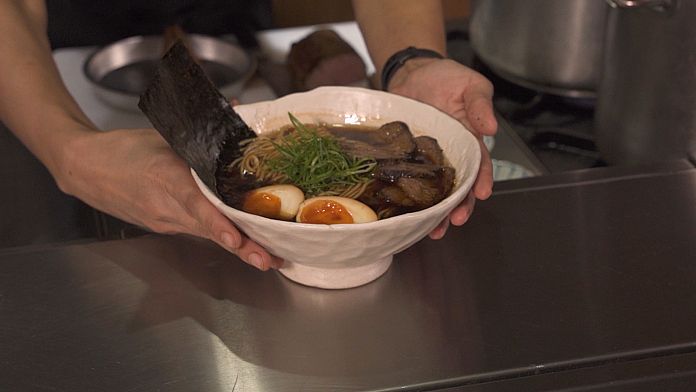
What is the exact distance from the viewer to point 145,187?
1163 mm

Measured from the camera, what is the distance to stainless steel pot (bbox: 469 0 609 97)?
5.50 ft

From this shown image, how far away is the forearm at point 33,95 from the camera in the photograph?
53.6 inches

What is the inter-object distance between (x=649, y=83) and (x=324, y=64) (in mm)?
742

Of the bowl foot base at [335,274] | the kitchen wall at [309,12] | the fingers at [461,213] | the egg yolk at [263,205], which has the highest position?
the egg yolk at [263,205]

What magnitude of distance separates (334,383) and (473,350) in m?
0.16

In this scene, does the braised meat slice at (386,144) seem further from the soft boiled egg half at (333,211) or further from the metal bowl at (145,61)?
the metal bowl at (145,61)

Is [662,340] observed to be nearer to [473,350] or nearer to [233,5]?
[473,350]

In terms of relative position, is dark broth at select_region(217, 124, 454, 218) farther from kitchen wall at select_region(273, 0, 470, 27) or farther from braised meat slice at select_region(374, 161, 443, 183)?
kitchen wall at select_region(273, 0, 470, 27)

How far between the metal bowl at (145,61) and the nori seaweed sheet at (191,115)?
816mm

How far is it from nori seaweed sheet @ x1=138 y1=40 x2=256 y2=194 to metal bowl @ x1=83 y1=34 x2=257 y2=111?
82 cm

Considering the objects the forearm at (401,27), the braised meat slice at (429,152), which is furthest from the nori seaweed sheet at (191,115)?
the forearm at (401,27)

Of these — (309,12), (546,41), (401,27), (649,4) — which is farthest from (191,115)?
(309,12)

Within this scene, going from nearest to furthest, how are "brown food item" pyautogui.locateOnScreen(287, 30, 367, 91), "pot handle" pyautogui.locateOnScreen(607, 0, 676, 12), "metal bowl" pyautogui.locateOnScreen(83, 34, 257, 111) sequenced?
1. "pot handle" pyautogui.locateOnScreen(607, 0, 676, 12)
2. "brown food item" pyautogui.locateOnScreen(287, 30, 367, 91)
3. "metal bowl" pyautogui.locateOnScreen(83, 34, 257, 111)

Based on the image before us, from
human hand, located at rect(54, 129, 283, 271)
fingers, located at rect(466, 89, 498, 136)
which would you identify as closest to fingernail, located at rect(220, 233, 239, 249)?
human hand, located at rect(54, 129, 283, 271)
